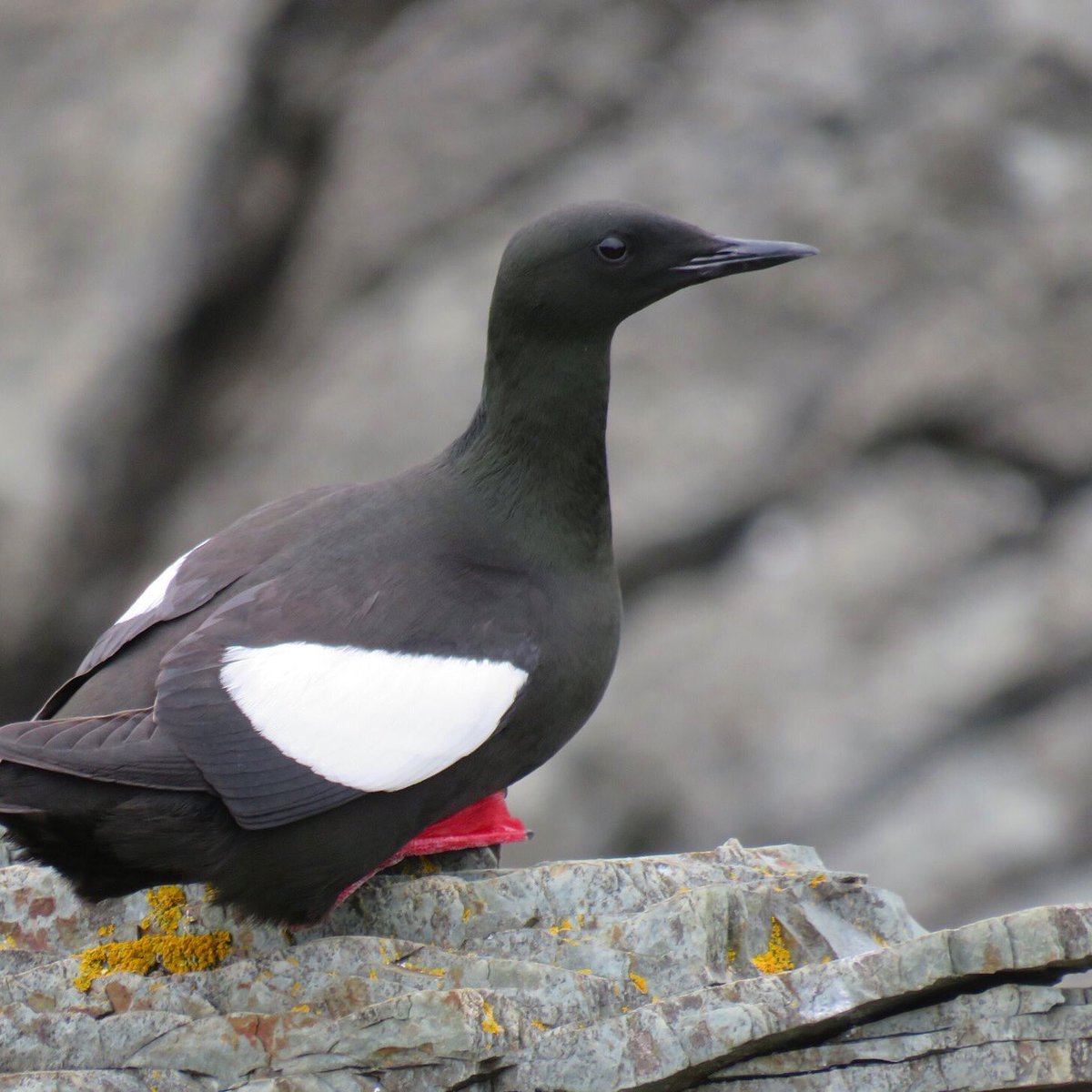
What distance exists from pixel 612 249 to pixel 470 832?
156cm

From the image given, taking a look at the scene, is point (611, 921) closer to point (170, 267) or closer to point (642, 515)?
point (642, 515)

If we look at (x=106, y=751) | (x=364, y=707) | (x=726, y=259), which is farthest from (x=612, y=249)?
(x=106, y=751)

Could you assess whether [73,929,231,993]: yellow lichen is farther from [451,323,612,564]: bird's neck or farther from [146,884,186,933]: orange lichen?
[451,323,612,564]: bird's neck

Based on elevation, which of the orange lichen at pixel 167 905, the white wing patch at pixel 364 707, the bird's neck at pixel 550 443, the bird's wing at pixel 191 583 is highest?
the bird's neck at pixel 550 443

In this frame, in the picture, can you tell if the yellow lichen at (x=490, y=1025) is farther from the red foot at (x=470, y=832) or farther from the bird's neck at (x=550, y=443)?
the bird's neck at (x=550, y=443)

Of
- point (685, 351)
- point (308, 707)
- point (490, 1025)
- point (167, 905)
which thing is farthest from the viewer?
point (685, 351)

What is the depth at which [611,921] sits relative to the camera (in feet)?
12.0

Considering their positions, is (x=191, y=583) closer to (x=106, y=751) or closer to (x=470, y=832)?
(x=106, y=751)

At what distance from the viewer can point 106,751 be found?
3168mm

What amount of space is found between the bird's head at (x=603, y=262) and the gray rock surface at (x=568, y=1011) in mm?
1502

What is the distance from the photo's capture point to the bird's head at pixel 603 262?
387cm

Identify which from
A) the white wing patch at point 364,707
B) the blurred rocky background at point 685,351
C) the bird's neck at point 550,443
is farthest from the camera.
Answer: the blurred rocky background at point 685,351

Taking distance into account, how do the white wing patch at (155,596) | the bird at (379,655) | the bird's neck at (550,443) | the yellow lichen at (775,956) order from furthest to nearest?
the bird's neck at (550,443), the white wing patch at (155,596), the yellow lichen at (775,956), the bird at (379,655)

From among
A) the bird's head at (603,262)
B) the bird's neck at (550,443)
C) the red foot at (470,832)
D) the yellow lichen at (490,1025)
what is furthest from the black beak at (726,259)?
the yellow lichen at (490,1025)
